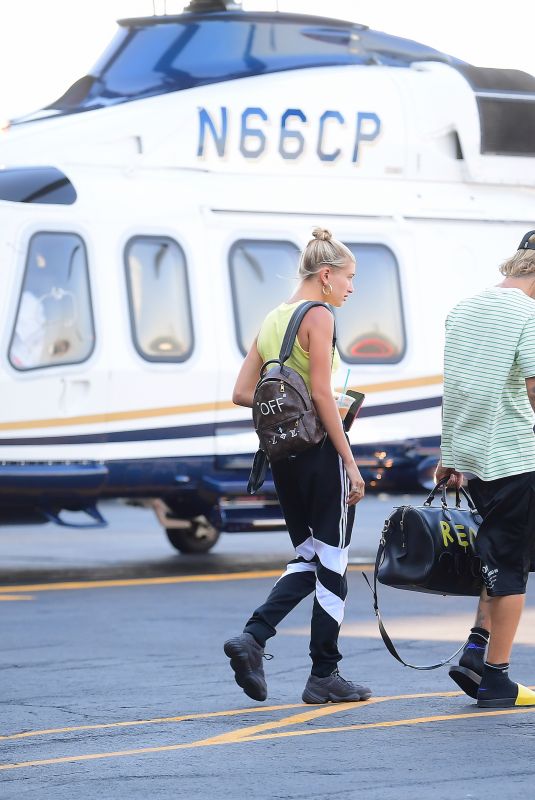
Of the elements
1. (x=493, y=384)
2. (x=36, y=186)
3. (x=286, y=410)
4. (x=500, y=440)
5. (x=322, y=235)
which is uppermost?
(x=36, y=186)

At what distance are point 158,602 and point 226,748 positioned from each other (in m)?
5.01

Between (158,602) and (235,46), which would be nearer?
(158,602)

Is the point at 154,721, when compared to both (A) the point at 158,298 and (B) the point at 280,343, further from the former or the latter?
(A) the point at 158,298

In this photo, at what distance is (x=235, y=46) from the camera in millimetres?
13648

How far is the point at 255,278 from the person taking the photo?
44.0 feet

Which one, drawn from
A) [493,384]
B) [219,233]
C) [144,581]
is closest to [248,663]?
[493,384]

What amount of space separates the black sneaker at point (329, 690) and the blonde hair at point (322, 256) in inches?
64.1

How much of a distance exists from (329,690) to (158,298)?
20.8ft

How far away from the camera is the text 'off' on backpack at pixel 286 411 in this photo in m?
6.89

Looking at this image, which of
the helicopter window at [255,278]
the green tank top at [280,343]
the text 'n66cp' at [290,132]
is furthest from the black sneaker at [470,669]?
the text 'n66cp' at [290,132]

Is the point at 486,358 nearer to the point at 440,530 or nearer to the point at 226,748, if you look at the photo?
the point at 440,530

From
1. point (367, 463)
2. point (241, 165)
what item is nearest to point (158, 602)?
point (367, 463)

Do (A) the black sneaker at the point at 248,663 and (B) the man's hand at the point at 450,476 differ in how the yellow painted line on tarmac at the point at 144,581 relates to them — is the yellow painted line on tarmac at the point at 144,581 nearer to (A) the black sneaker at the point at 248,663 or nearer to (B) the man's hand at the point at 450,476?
(A) the black sneaker at the point at 248,663

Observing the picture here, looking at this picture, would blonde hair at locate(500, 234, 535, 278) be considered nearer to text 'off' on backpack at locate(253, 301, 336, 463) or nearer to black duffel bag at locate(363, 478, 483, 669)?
text 'off' on backpack at locate(253, 301, 336, 463)
